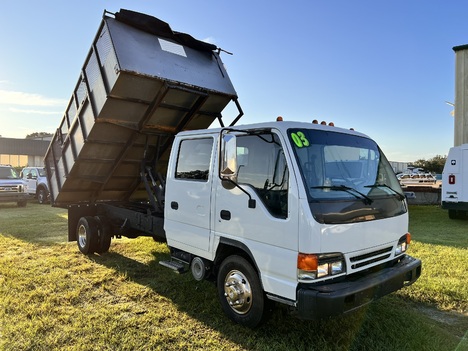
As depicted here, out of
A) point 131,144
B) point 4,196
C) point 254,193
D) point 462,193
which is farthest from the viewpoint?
point 4,196

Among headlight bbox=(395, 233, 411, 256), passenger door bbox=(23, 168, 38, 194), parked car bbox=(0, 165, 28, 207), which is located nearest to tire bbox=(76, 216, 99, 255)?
headlight bbox=(395, 233, 411, 256)

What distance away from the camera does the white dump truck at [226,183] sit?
11.1ft

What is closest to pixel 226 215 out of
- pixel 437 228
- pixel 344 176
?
pixel 344 176

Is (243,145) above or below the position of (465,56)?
below

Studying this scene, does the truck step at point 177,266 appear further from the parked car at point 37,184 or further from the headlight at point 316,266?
the parked car at point 37,184

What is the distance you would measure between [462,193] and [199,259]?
10.2 metres

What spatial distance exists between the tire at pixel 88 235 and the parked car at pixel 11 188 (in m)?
10.3

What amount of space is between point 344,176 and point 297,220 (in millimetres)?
830

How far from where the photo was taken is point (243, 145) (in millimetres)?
4047

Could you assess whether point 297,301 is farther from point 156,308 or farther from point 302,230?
point 156,308

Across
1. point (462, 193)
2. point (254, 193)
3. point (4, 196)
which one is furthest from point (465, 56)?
point (4, 196)

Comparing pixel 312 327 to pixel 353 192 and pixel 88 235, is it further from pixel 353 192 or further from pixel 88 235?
pixel 88 235

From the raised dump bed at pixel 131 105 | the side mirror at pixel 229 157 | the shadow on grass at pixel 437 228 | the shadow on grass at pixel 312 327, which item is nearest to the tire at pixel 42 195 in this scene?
the raised dump bed at pixel 131 105

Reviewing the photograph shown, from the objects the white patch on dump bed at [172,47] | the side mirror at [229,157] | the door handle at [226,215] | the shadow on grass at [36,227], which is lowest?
the shadow on grass at [36,227]
